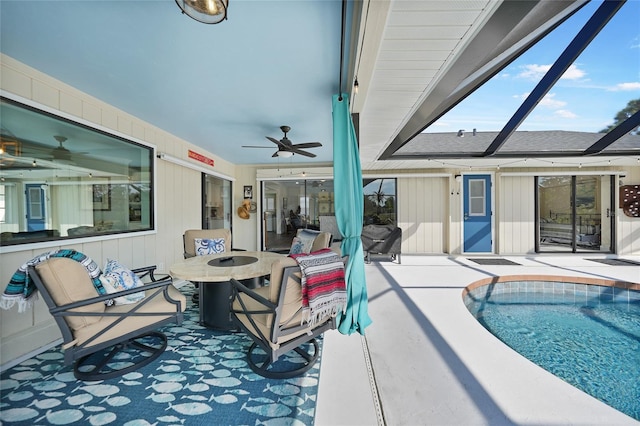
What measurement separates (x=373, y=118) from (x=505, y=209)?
5.24 metres

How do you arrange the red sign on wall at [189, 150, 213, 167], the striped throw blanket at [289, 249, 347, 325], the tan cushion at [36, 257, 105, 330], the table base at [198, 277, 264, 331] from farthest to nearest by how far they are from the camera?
1. the red sign on wall at [189, 150, 213, 167]
2. the table base at [198, 277, 264, 331]
3. the striped throw blanket at [289, 249, 347, 325]
4. the tan cushion at [36, 257, 105, 330]

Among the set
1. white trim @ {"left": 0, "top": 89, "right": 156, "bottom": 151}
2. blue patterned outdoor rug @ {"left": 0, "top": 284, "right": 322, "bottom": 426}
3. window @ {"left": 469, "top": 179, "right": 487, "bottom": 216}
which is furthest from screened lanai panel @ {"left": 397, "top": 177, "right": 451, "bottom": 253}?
white trim @ {"left": 0, "top": 89, "right": 156, "bottom": 151}

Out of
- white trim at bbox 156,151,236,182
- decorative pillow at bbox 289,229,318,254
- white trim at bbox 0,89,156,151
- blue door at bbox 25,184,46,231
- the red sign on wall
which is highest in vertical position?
the red sign on wall

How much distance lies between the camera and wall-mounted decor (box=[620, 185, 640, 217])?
5.73 meters

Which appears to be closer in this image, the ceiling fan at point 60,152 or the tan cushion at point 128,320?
the tan cushion at point 128,320

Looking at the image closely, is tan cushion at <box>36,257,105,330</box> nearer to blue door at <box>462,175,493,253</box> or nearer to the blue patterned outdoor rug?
the blue patterned outdoor rug

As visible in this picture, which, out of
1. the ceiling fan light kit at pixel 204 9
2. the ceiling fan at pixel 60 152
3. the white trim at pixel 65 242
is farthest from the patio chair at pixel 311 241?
the ceiling fan at pixel 60 152

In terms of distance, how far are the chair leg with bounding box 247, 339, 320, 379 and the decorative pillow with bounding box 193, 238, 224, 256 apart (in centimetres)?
184

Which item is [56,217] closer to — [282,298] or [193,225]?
[193,225]

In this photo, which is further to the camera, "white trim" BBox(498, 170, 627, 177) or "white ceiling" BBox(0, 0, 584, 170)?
"white trim" BBox(498, 170, 627, 177)

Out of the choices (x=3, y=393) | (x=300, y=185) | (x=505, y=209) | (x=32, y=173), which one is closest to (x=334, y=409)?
(x=3, y=393)

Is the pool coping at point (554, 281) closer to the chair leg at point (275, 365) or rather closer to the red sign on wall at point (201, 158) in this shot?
the chair leg at point (275, 365)

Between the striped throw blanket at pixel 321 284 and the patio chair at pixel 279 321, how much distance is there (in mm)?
54

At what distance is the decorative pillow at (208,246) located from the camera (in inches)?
137
